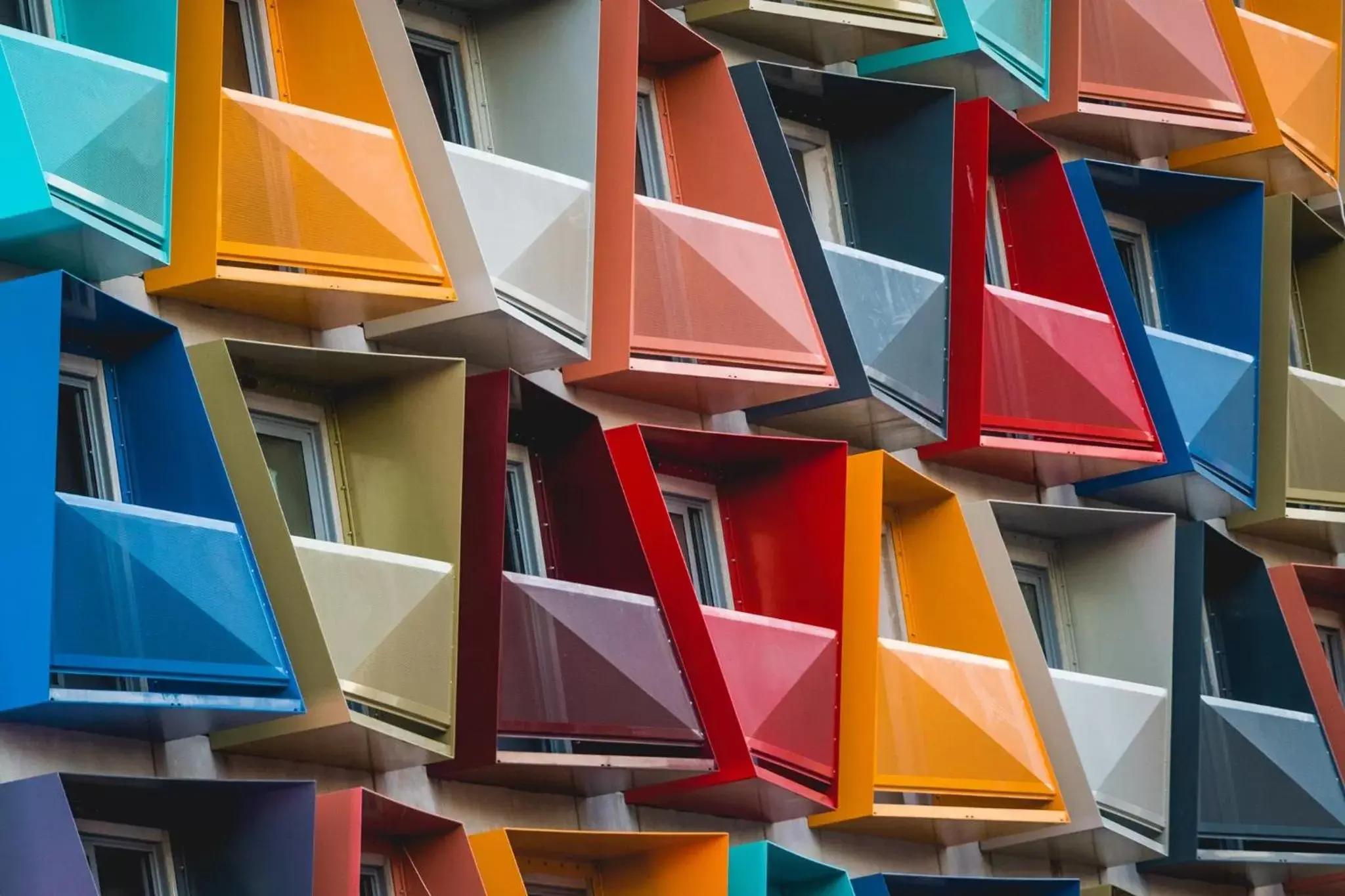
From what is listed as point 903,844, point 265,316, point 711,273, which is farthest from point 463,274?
point 903,844

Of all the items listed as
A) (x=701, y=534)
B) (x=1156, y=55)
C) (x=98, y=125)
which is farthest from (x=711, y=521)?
(x=1156, y=55)

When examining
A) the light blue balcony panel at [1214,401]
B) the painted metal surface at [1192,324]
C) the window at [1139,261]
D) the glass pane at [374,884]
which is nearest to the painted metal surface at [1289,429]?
the painted metal surface at [1192,324]

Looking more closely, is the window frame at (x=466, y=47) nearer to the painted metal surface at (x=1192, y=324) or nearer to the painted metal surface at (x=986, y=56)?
the painted metal surface at (x=986, y=56)

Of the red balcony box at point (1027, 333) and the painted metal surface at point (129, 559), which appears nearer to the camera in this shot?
the painted metal surface at point (129, 559)

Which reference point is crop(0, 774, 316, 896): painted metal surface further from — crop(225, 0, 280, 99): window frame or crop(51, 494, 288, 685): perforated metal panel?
crop(225, 0, 280, 99): window frame

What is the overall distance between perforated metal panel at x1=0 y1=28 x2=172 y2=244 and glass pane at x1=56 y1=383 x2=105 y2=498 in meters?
0.93

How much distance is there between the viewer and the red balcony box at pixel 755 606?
1800 cm

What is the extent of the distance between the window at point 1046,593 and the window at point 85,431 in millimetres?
9861

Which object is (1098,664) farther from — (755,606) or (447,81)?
(447,81)

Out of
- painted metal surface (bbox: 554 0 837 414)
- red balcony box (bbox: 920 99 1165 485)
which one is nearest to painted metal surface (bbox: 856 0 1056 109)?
red balcony box (bbox: 920 99 1165 485)

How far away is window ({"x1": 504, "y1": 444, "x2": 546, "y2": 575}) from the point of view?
17.9 metres

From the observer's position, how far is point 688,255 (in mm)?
19156

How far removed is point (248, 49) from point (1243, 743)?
9887 millimetres

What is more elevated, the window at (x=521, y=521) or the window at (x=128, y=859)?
the window at (x=521, y=521)
